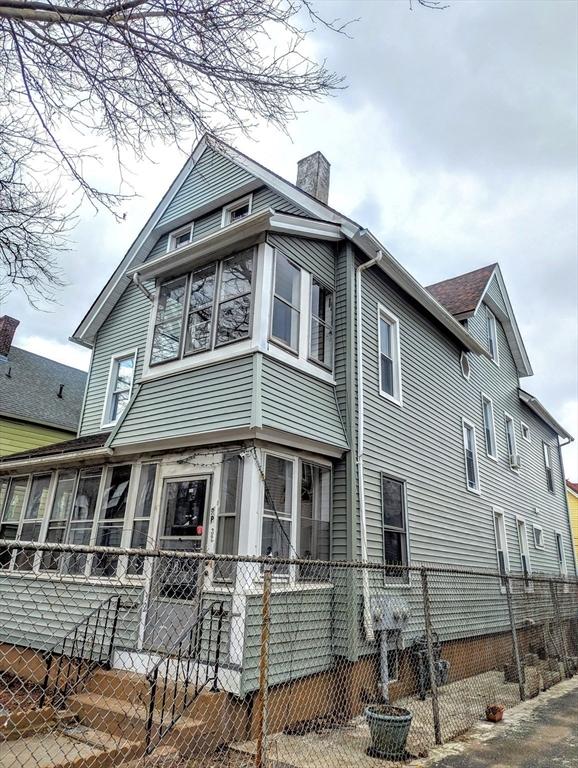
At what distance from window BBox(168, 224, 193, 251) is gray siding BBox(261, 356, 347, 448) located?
16.7ft

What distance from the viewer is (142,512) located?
7832 mm

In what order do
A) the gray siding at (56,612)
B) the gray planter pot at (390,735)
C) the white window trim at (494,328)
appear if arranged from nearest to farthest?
the gray planter pot at (390,735) → the gray siding at (56,612) → the white window trim at (494,328)

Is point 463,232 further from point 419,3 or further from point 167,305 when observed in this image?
point 419,3

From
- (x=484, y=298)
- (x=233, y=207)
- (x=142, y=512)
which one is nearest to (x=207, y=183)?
(x=233, y=207)

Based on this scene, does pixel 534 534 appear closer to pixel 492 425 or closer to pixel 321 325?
pixel 492 425

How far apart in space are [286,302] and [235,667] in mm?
4952

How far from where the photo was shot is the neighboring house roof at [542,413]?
1694 cm

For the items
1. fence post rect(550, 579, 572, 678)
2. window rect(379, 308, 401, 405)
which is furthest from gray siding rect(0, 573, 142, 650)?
fence post rect(550, 579, 572, 678)

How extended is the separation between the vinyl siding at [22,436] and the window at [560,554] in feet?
58.9

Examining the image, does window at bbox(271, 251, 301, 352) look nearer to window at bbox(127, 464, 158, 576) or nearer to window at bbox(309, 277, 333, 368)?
window at bbox(309, 277, 333, 368)

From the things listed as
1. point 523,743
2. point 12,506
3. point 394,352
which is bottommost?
point 523,743

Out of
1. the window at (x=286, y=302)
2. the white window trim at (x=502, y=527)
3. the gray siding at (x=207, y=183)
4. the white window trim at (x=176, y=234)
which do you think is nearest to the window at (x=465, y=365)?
the white window trim at (x=502, y=527)

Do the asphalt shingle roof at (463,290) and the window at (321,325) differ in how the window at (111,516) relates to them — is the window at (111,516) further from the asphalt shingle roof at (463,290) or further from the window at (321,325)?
the asphalt shingle roof at (463,290)

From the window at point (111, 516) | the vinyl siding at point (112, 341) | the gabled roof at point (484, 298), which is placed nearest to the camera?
the window at point (111, 516)
